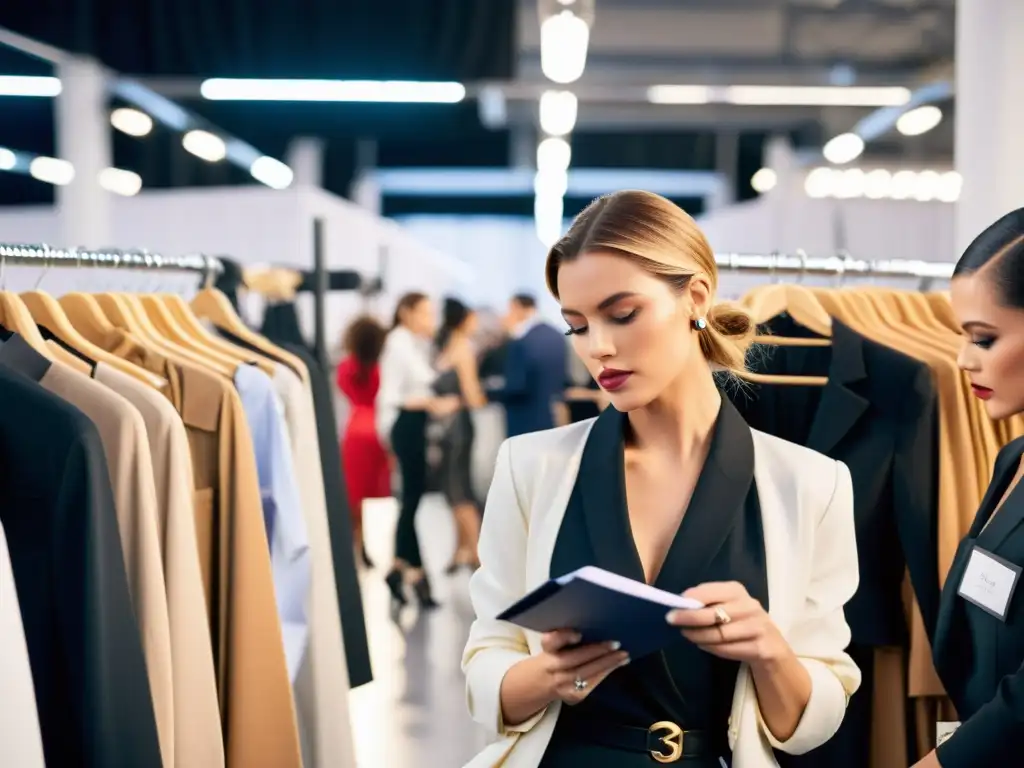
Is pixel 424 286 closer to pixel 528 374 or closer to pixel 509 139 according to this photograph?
pixel 509 139

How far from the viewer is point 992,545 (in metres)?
1.62

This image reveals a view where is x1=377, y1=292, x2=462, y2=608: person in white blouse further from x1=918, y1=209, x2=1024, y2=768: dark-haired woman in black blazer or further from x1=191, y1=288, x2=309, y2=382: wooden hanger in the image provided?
x1=918, y1=209, x2=1024, y2=768: dark-haired woman in black blazer

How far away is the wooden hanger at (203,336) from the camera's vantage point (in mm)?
2781

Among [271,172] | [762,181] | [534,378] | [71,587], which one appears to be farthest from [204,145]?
[71,587]

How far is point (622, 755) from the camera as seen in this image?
149 cm

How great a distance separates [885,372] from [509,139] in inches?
626

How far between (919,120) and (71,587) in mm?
10153

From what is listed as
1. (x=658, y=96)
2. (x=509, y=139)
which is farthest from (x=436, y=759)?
(x=509, y=139)

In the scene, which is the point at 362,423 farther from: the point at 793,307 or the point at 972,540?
the point at 972,540

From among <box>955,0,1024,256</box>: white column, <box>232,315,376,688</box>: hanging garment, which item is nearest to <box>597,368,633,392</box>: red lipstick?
<box>232,315,376,688</box>: hanging garment

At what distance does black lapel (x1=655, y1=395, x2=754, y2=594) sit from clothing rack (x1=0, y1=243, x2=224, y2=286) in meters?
1.57

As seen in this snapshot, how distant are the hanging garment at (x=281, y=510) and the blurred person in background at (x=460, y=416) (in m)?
4.60

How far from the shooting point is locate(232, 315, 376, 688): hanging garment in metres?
2.97

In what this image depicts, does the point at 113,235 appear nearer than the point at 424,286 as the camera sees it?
Yes
